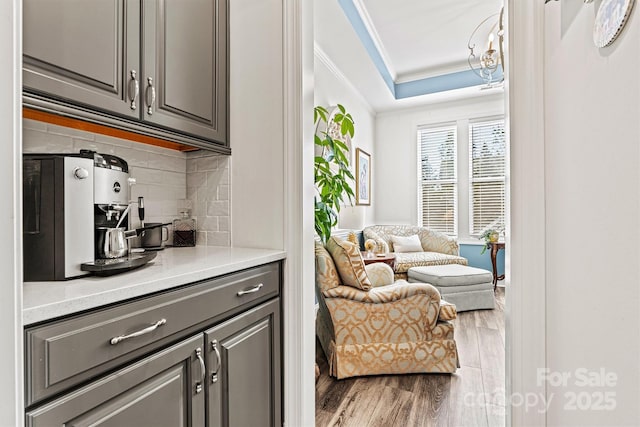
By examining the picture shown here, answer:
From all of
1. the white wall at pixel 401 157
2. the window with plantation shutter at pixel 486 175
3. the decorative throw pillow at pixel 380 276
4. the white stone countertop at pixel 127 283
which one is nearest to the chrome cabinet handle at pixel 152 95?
the white stone countertop at pixel 127 283

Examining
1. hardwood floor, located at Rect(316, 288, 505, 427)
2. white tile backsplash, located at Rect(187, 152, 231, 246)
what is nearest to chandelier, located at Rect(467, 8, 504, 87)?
white tile backsplash, located at Rect(187, 152, 231, 246)

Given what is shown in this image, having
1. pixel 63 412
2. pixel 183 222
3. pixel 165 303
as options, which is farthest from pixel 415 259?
pixel 63 412

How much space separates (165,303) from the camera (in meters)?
0.98

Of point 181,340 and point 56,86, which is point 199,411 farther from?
point 56,86

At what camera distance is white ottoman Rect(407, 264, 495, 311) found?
11.8 ft

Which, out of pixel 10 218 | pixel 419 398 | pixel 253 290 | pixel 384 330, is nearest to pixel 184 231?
pixel 253 290

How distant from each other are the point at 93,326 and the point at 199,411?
487 millimetres

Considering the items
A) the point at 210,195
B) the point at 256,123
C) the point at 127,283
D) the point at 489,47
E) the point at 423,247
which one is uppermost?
the point at 489,47

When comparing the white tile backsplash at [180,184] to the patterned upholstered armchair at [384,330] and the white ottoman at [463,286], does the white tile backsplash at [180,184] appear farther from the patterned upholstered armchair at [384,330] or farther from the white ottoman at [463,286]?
the white ottoman at [463,286]

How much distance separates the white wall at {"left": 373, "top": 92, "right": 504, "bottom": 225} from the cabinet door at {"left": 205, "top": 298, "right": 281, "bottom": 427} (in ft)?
13.8

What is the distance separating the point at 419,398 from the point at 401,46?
3622 mm

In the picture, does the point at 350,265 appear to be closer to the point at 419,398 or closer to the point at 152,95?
the point at 419,398

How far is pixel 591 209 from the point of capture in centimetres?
81

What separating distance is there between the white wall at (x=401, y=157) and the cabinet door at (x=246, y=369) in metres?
4.21
